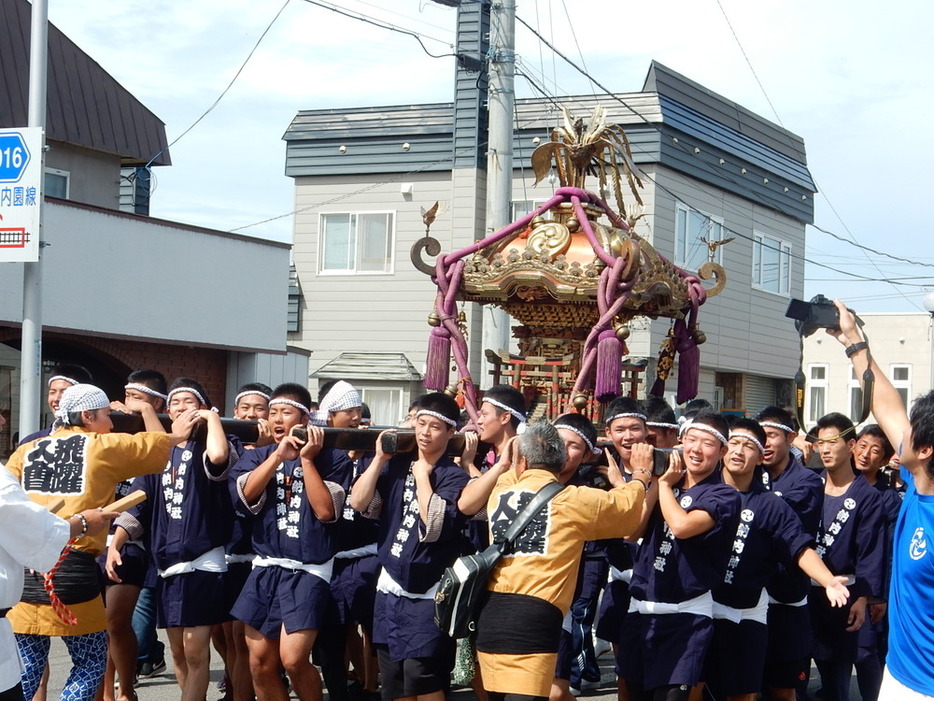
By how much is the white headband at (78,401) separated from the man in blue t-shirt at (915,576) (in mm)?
3597

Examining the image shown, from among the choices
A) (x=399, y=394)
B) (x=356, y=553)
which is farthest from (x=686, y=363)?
(x=399, y=394)

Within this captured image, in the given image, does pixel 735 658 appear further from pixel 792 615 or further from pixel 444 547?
pixel 444 547

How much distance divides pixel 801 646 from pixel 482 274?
365cm

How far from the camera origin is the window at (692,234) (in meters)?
18.3

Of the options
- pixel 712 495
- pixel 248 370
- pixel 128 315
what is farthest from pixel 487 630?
pixel 248 370

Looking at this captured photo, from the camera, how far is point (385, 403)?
1867cm

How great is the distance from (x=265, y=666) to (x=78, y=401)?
5.38ft

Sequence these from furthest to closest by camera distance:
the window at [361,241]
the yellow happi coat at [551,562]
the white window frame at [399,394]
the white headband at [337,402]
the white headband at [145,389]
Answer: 1. the window at [361,241]
2. the white window frame at [399,394]
3. the white headband at [145,389]
4. the white headband at [337,402]
5. the yellow happi coat at [551,562]

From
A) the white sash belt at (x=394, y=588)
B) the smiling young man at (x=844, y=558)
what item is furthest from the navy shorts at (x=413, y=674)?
the smiling young man at (x=844, y=558)

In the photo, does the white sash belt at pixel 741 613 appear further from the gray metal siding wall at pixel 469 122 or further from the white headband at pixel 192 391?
the gray metal siding wall at pixel 469 122

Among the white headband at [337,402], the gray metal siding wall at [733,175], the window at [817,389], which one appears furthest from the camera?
the window at [817,389]

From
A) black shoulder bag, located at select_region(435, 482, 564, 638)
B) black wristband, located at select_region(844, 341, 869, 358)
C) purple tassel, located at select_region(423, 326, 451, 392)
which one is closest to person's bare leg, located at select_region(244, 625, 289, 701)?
A: black shoulder bag, located at select_region(435, 482, 564, 638)

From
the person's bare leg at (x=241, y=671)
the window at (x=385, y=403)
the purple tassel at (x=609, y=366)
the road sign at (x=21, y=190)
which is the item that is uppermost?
the road sign at (x=21, y=190)

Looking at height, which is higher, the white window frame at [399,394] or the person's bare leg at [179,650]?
the white window frame at [399,394]
